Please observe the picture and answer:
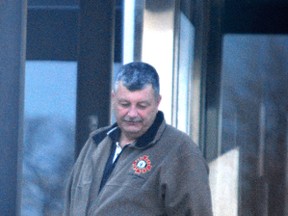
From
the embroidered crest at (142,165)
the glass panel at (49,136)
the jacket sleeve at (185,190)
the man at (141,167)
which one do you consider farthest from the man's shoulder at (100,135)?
the glass panel at (49,136)

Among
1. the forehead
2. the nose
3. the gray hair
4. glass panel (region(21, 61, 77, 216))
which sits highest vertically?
the gray hair

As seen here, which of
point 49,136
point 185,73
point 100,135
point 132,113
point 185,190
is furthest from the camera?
point 49,136

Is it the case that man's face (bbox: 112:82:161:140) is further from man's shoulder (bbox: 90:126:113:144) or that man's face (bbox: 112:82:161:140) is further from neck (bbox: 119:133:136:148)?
man's shoulder (bbox: 90:126:113:144)

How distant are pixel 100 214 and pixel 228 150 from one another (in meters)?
3.33

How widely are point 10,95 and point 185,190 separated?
2.75 feet

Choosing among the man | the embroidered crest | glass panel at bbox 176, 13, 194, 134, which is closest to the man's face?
the man

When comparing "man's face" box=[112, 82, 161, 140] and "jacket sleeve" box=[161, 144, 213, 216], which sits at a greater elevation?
"man's face" box=[112, 82, 161, 140]

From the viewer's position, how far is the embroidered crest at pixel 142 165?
424 cm

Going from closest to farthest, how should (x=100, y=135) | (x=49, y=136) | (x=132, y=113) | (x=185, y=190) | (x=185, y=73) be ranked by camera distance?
(x=185, y=190), (x=132, y=113), (x=100, y=135), (x=185, y=73), (x=49, y=136)

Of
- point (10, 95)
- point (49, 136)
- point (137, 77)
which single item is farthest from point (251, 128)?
point (10, 95)

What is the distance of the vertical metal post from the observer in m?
4.33

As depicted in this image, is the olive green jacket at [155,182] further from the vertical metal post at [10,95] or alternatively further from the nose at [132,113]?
the vertical metal post at [10,95]

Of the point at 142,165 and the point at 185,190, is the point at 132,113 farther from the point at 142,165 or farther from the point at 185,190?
the point at 185,190

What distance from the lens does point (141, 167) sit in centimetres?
425
